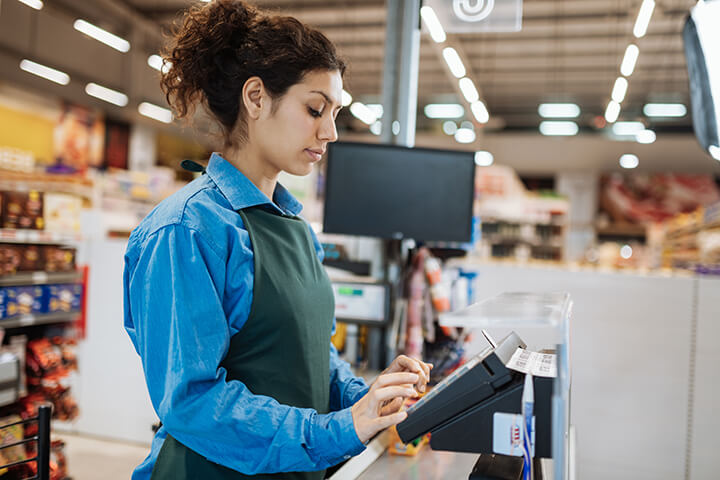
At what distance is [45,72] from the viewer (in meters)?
8.46

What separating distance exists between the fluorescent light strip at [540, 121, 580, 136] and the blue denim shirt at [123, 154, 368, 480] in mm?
13064

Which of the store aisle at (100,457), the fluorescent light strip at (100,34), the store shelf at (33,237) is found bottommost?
the store aisle at (100,457)

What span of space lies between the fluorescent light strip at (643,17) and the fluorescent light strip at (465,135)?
7640 millimetres

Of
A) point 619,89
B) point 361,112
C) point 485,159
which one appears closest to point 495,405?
point 619,89

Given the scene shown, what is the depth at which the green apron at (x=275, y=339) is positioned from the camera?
1144 mm

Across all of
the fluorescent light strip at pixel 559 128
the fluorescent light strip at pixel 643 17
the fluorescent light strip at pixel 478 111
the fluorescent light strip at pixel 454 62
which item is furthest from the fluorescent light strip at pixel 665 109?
the fluorescent light strip at pixel 454 62

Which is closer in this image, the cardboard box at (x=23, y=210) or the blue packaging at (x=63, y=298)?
the cardboard box at (x=23, y=210)

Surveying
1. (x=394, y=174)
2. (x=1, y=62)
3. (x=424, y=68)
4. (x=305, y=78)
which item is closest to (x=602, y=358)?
(x=394, y=174)

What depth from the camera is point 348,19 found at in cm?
1041

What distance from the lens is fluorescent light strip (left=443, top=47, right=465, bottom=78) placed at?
4.97 m

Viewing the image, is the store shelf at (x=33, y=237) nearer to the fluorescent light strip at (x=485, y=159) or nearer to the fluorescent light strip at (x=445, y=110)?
the fluorescent light strip at (x=445, y=110)

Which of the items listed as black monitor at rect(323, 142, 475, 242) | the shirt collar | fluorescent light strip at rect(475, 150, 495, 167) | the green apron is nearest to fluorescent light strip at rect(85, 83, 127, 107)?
black monitor at rect(323, 142, 475, 242)

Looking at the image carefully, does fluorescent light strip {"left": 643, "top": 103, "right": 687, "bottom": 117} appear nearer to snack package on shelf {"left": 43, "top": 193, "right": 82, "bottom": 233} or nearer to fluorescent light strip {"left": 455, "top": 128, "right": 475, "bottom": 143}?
fluorescent light strip {"left": 455, "top": 128, "right": 475, "bottom": 143}

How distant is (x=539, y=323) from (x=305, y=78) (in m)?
0.71
